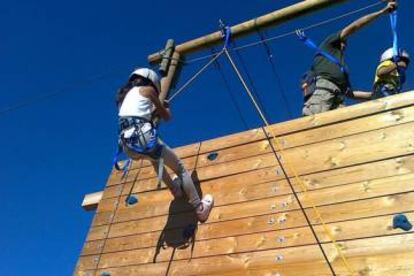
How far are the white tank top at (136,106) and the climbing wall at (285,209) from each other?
805 mm

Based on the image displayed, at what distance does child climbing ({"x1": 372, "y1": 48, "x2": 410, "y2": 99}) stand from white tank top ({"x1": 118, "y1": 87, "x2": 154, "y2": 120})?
2277 millimetres

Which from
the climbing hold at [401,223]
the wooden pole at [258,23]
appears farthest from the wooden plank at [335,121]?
the wooden pole at [258,23]

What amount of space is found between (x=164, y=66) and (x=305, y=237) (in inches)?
127

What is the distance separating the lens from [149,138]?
12.7ft

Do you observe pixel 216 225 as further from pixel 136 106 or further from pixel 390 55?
pixel 390 55

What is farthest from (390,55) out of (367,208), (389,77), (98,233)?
(98,233)

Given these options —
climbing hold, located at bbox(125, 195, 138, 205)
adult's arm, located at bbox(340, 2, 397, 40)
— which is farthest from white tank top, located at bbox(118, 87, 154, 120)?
adult's arm, located at bbox(340, 2, 397, 40)

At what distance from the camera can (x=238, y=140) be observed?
438 centimetres

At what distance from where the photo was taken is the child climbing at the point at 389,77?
4.66 metres

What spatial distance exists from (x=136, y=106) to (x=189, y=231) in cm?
112

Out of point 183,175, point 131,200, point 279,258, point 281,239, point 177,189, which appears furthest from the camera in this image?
point 131,200

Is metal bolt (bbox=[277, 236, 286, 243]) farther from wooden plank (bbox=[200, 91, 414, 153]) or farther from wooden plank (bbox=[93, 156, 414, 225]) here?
wooden plank (bbox=[200, 91, 414, 153])

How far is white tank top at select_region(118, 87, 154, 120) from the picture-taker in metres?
3.97

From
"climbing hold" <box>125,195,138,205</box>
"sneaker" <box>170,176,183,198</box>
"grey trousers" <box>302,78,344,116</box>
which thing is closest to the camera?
"sneaker" <box>170,176,183,198</box>
